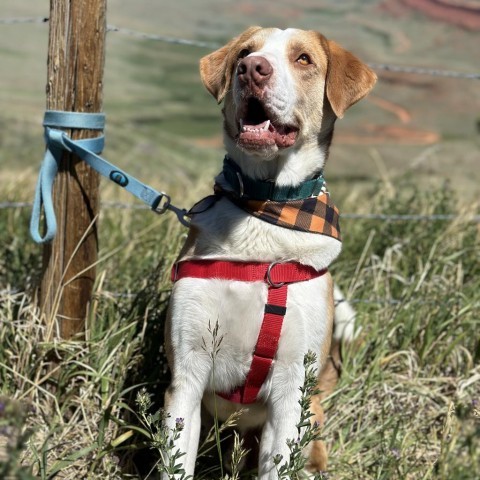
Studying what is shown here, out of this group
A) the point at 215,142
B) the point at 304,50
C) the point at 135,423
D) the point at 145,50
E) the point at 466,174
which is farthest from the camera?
the point at 145,50

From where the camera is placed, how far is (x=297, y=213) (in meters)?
3.05

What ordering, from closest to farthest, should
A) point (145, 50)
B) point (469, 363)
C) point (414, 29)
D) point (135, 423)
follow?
point (135, 423)
point (469, 363)
point (414, 29)
point (145, 50)

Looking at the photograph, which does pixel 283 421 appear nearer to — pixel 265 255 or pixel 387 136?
pixel 265 255

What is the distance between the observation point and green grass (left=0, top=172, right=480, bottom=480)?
10.9ft

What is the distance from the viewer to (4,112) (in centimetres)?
1373

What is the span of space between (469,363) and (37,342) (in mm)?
2045

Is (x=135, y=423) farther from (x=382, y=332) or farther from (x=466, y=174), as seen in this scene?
(x=466, y=174)

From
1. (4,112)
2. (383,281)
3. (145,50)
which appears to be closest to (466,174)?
(383,281)

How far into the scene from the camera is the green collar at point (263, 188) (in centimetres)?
309

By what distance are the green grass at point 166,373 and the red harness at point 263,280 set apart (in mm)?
498

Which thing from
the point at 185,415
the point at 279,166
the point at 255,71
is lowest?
the point at 185,415

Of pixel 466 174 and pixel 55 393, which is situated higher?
pixel 55 393

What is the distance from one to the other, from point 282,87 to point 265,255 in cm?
63

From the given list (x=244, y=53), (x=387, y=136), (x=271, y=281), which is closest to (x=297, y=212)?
(x=271, y=281)
